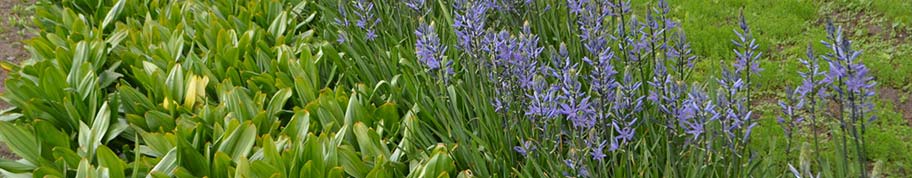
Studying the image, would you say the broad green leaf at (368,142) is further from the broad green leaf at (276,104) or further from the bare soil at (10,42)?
the bare soil at (10,42)

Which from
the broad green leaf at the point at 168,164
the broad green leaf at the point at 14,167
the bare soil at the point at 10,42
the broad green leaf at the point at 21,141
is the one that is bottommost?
the broad green leaf at the point at 168,164

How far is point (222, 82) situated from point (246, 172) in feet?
3.81

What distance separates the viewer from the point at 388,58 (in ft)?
14.2

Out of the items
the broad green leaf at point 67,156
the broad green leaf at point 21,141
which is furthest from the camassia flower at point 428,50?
the broad green leaf at point 21,141

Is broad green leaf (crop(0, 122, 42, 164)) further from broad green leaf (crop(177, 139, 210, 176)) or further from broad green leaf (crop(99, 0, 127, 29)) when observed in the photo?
broad green leaf (crop(99, 0, 127, 29))

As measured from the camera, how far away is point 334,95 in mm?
4051

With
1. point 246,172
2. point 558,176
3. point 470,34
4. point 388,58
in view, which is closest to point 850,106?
point 558,176

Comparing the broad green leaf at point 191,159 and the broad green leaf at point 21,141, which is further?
the broad green leaf at point 21,141

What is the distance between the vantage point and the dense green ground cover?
3244 millimetres

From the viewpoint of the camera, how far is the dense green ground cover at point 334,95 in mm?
3244

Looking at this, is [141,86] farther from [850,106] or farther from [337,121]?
[850,106]

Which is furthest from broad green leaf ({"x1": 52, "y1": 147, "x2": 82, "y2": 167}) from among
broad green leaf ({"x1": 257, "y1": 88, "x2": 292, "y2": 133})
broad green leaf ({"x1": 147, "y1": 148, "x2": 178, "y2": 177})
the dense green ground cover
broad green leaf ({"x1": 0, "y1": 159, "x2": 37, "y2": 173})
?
broad green leaf ({"x1": 257, "y1": 88, "x2": 292, "y2": 133})

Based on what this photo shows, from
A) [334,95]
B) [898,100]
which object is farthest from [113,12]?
[898,100]

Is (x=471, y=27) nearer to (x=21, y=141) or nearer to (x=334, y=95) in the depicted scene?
(x=334, y=95)
